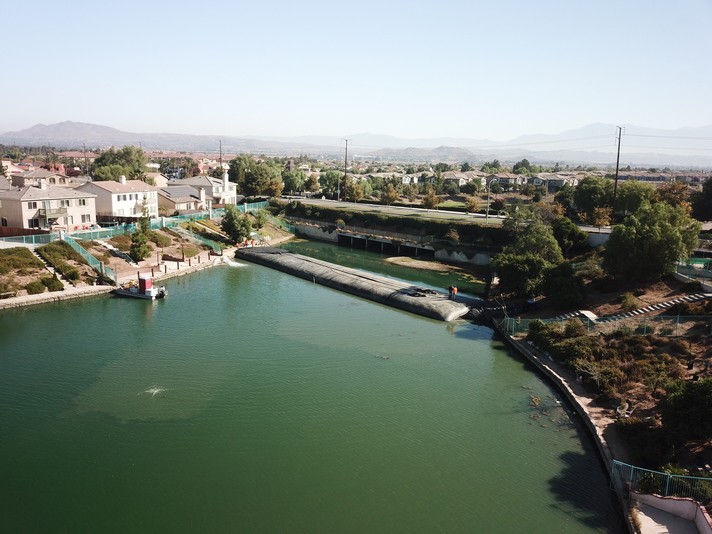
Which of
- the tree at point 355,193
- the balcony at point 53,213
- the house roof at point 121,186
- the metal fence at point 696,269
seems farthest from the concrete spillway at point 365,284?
the tree at point 355,193

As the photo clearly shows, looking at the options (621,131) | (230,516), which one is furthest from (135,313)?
(621,131)

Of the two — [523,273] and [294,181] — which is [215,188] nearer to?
[294,181]

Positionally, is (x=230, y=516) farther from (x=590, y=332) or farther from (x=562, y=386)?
(x=590, y=332)

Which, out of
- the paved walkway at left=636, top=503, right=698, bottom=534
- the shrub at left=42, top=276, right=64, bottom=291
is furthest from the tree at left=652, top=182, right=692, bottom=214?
the shrub at left=42, top=276, right=64, bottom=291

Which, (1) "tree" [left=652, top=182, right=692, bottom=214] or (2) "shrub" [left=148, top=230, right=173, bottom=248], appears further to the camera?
(2) "shrub" [left=148, top=230, right=173, bottom=248]

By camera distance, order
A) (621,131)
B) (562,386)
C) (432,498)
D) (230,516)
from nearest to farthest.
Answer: (230,516), (432,498), (562,386), (621,131)

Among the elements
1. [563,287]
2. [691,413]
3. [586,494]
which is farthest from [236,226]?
[691,413]

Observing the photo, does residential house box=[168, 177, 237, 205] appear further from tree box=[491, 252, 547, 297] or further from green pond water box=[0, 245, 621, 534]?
tree box=[491, 252, 547, 297]

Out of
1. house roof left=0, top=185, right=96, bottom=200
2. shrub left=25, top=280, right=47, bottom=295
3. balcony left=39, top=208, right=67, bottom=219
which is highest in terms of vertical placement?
house roof left=0, top=185, right=96, bottom=200
